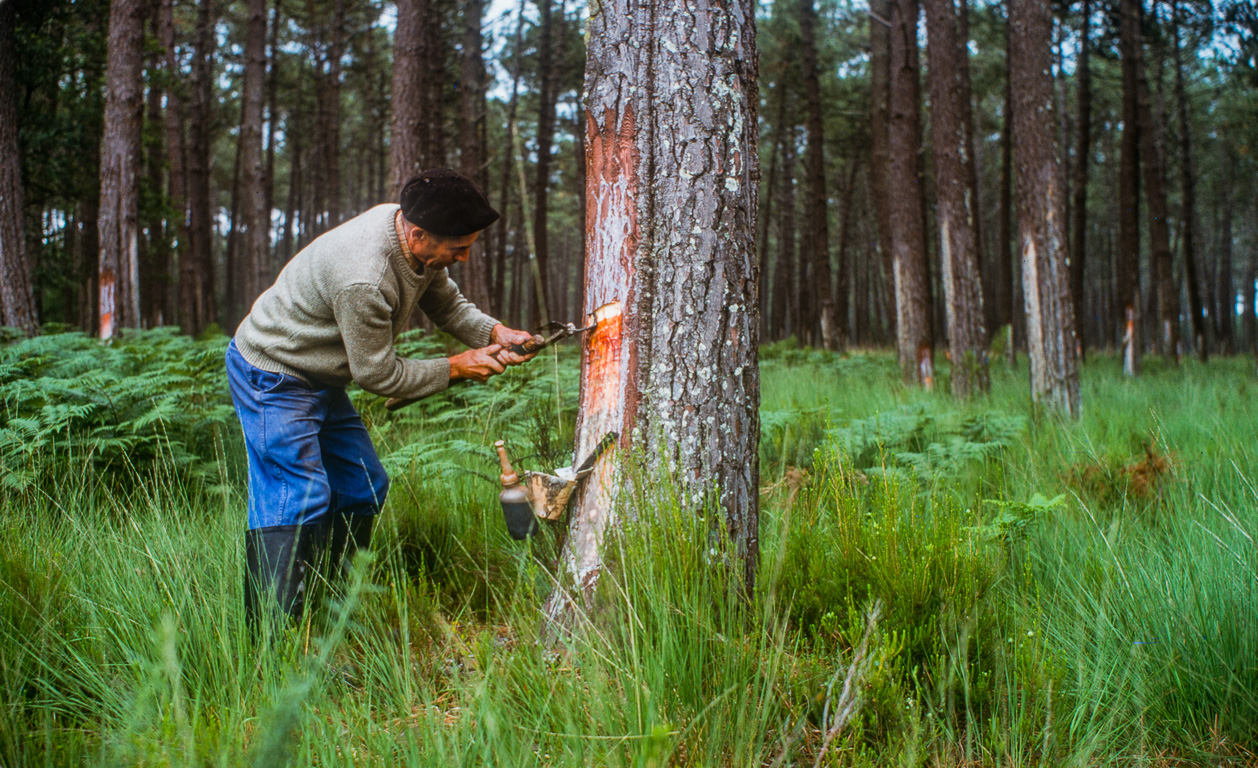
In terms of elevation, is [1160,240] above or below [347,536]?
above

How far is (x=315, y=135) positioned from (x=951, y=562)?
28.5 m

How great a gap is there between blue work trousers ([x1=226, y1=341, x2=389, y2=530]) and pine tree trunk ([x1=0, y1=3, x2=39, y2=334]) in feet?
23.2

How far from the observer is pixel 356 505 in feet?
10.4

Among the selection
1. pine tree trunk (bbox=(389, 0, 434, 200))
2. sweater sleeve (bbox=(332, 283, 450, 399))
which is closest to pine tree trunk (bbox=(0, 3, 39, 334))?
pine tree trunk (bbox=(389, 0, 434, 200))

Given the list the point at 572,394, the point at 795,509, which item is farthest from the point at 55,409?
the point at 795,509

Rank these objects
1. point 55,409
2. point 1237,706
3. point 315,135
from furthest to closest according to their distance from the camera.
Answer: point 315,135 < point 55,409 < point 1237,706

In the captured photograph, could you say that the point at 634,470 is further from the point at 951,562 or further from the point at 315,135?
the point at 315,135

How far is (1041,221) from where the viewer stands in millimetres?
7227

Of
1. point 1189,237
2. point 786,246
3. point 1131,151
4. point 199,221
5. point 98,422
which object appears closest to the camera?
point 98,422

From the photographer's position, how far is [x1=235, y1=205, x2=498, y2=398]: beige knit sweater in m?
2.73

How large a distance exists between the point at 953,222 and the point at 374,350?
858 cm

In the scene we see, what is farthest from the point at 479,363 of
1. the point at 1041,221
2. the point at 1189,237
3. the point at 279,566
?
the point at 1189,237

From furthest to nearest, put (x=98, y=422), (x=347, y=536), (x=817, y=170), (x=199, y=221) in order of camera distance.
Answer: (x=817, y=170) < (x=199, y=221) < (x=98, y=422) < (x=347, y=536)

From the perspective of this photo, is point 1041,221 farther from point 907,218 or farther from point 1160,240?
point 1160,240
